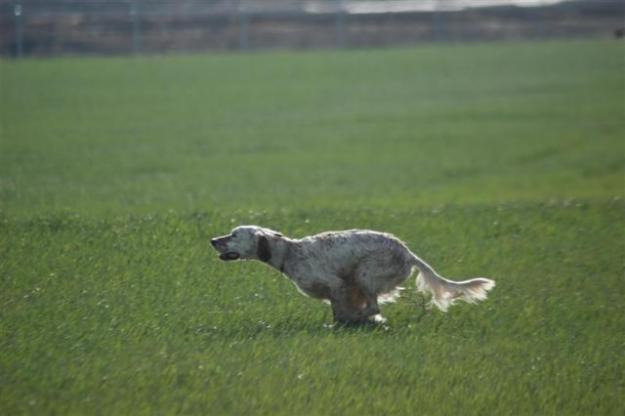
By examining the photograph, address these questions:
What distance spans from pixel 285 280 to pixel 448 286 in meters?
2.35

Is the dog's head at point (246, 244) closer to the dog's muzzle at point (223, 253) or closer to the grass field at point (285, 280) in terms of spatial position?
the dog's muzzle at point (223, 253)

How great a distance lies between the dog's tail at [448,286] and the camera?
11703 millimetres

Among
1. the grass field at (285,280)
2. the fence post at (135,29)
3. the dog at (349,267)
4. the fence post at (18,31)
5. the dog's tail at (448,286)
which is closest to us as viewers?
the grass field at (285,280)

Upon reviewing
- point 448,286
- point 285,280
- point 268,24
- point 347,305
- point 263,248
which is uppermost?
point 263,248

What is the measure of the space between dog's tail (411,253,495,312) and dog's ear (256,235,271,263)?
53.1 inches

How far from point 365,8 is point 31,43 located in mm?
16258

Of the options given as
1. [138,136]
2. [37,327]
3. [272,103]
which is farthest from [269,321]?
[272,103]

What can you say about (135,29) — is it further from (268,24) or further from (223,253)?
(223,253)

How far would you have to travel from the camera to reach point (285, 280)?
1353 cm

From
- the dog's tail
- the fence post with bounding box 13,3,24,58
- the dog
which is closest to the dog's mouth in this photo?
the dog

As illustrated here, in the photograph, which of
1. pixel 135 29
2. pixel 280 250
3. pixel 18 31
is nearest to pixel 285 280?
pixel 280 250

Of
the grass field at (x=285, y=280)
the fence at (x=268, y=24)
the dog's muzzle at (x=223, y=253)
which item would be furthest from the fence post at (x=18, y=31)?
the dog's muzzle at (x=223, y=253)

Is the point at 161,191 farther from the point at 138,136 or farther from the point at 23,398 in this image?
the point at 23,398

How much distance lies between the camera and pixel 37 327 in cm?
1095
